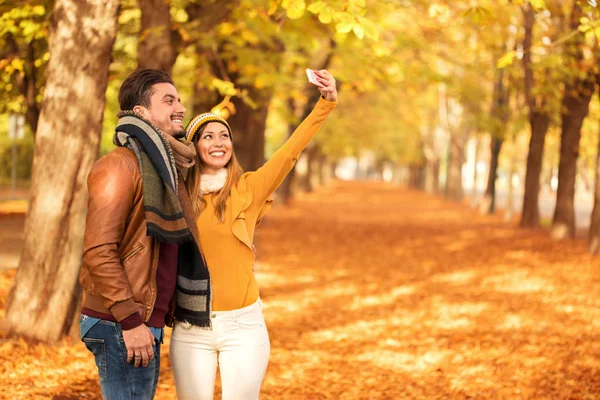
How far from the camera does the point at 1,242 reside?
14.3 meters

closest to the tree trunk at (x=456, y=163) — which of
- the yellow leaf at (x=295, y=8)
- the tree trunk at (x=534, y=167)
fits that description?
the tree trunk at (x=534, y=167)

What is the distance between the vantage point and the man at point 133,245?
2945 millimetres

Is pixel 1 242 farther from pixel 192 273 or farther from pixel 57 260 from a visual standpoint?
pixel 192 273

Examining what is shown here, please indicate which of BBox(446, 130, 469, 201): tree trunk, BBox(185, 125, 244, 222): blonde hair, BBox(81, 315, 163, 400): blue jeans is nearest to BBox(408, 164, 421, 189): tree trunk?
BBox(446, 130, 469, 201): tree trunk

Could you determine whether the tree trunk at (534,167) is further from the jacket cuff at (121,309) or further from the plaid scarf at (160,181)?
the jacket cuff at (121,309)

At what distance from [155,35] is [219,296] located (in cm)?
615

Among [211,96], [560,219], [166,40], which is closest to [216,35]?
[166,40]

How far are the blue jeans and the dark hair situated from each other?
0.91 metres

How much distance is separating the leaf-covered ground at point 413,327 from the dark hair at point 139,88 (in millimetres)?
3341

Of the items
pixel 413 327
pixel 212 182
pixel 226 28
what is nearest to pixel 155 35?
pixel 226 28

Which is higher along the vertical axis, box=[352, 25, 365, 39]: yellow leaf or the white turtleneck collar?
box=[352, 25, 365, 39]: yellow leaf

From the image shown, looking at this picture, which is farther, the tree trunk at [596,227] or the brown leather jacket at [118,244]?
the tree trunk at [596,227]

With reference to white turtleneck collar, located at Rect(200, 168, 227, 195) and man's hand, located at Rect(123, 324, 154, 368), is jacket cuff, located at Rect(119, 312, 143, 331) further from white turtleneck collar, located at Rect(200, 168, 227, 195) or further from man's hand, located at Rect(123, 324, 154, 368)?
white turtleneck collar, located at Rect(200, 168, 227, 195)

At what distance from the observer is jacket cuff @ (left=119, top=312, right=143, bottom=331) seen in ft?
9.72
